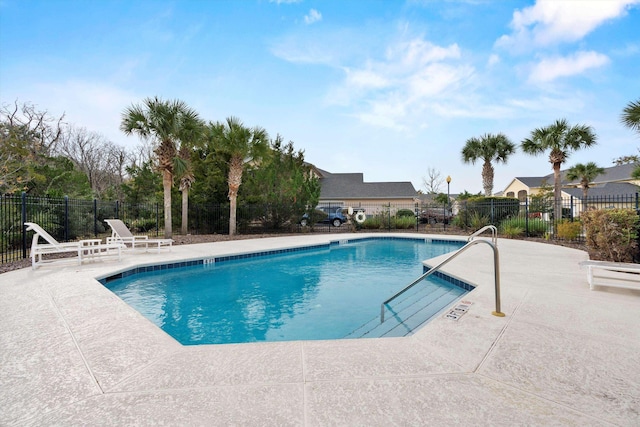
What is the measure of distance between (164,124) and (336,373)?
41.1 ft

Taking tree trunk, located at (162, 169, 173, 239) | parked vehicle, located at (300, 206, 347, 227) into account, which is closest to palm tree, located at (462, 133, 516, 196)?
parked vehicle, located at (300, 206, 347, 227)

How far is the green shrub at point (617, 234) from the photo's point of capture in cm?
618

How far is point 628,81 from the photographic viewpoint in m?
12.4

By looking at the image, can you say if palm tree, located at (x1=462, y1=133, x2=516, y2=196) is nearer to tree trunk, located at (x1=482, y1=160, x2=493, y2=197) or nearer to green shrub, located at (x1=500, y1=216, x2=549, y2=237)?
tree trunk, located at (x1=482, y1=160, x2=493, y2=197)

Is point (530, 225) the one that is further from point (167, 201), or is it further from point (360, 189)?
point (360, 189)

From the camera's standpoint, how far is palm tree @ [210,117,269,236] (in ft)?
44.9

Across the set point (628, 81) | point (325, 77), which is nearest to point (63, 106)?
point (325, 77)

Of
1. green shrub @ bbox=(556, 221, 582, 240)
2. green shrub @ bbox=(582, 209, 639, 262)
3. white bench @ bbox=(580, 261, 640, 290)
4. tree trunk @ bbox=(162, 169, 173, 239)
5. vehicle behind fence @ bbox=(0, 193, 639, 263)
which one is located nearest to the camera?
white bench @ bbox=(580, 261, 640, 290)

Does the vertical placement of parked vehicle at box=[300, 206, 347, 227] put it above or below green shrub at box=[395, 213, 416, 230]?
above

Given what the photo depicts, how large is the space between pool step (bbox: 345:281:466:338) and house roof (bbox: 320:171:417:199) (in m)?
25.2

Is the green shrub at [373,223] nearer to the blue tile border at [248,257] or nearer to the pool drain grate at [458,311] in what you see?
the blue tile border at [248,257]

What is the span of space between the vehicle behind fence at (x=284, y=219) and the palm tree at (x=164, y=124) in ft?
8.37

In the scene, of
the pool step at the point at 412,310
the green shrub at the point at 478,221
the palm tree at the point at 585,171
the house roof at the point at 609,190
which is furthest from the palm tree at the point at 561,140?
the house roof at the point at 609,190

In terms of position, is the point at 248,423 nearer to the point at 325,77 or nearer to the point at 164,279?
the point at 164,279
